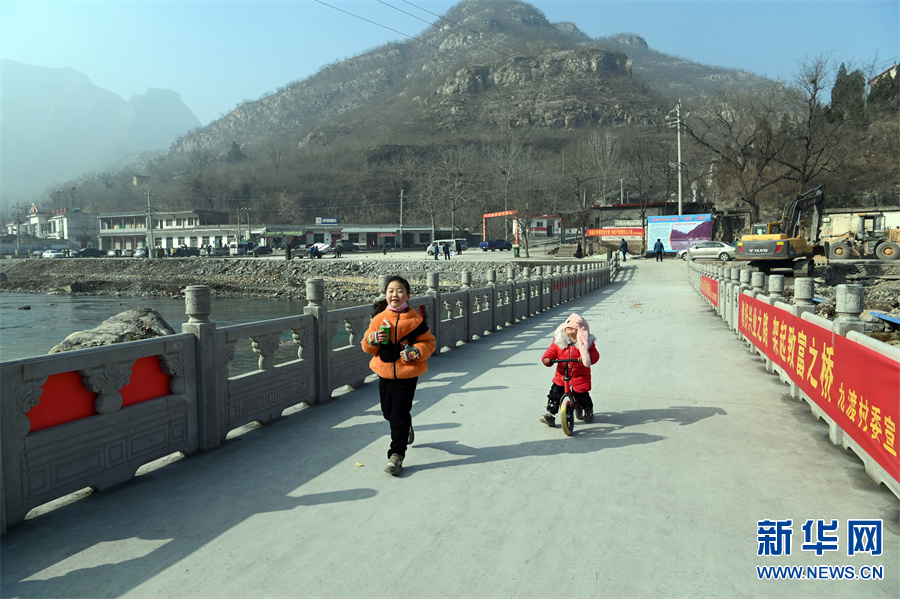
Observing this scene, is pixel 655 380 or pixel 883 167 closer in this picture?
pixel 655 380

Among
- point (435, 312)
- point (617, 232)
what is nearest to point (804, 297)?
point (435, 312)

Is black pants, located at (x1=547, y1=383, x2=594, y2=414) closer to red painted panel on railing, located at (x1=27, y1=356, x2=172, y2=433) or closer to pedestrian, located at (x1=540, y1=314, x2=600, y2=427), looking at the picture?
Result: pedestrian, located at (x1=540, y1=314, x2=600, y2=427)

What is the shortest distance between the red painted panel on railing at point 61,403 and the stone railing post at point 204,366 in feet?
3.48

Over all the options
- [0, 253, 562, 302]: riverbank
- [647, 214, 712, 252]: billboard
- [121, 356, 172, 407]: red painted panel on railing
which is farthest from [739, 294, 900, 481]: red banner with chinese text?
[647, 214, 712, 252]: billboard

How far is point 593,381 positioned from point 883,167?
65217 mm

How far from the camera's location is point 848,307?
5.33 metres

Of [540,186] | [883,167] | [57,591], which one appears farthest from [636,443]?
[540,186]

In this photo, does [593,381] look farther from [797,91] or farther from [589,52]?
[589,52]

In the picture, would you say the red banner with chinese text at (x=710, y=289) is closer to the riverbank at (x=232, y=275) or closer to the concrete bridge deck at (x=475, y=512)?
the concrete bridge deck at (x=475, y=512)

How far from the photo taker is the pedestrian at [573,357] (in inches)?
239

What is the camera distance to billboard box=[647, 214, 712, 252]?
4731cm

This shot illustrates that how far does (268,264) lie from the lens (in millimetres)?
61250

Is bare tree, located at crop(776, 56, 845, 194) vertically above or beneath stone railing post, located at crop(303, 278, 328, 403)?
above

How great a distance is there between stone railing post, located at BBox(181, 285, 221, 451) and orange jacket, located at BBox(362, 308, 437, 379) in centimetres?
161
